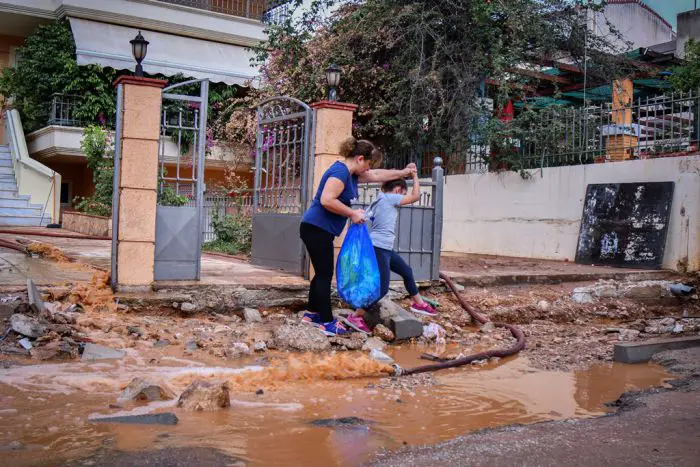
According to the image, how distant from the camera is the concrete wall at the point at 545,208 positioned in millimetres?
10492

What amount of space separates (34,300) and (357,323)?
3006 mm

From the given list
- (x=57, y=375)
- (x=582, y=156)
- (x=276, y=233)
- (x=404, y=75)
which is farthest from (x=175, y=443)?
(x=404, y=75)

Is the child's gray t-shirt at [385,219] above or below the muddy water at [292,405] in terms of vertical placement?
above

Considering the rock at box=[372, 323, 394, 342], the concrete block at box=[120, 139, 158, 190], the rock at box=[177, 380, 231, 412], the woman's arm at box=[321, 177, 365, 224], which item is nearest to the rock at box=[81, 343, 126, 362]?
the rock at box=[177, 380, 231, 412]

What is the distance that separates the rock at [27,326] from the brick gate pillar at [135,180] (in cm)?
138

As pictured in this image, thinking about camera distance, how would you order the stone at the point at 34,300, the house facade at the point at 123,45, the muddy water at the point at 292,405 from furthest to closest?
the house facade at the point at 123,45, the stone at the point at 34,300, the muddy water at the point at 292,405

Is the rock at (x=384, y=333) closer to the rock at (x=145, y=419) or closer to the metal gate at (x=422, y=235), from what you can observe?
the metal gate at (x=422, y=235)

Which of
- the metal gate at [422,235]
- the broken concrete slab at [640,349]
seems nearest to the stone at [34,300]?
the metal gate at [422,235]

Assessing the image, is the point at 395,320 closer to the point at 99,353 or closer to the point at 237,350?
the point at 237,350

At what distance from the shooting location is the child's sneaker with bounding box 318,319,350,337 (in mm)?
6561

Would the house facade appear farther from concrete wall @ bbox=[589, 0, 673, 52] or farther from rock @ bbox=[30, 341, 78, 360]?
rock @ bbox=[30, 341, 78, 360]

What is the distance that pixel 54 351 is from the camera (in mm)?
5238

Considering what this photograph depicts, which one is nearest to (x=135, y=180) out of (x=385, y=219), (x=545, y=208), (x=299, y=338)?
(x=299, y=338)

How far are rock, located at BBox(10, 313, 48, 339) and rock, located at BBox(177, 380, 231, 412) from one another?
202cm
